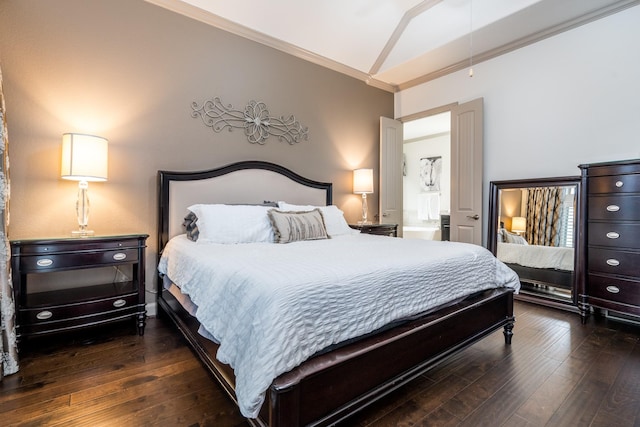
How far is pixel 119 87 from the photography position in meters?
2.69

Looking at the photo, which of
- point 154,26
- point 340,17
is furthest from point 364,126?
point 154,26

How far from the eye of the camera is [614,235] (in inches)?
100

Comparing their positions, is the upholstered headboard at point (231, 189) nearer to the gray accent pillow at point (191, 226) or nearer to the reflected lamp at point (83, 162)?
the gray accent pillow at point (191, 226)

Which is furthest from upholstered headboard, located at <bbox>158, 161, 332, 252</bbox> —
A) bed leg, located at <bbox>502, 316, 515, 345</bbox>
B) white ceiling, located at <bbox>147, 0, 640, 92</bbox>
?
bed leg, located at <bbox>502, 316, 515, 345</bbox>

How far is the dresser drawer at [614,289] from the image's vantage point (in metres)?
2.43

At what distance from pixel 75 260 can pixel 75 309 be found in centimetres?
33

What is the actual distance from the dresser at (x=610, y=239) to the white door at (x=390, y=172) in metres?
2.28

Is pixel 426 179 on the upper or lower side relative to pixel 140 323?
upper

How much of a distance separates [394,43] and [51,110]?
3558 millimetres

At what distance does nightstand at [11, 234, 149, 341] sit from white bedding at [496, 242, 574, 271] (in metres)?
3.61

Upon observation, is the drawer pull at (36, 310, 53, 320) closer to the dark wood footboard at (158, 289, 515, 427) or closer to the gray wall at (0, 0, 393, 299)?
the gray wall at (0, 0, 393, 299)

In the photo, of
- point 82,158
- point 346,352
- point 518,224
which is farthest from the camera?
point 518,224

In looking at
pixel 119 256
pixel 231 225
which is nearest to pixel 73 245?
pixel 119 256

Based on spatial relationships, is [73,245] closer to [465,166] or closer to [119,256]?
[119,256]
